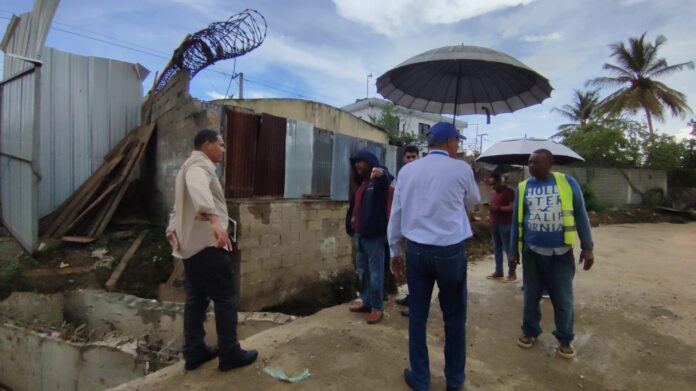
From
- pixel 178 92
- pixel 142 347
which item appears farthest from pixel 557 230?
pixel 178 92

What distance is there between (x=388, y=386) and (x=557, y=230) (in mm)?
1760

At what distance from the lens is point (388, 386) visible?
2.55 metres

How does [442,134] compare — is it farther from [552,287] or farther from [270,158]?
[270,158]

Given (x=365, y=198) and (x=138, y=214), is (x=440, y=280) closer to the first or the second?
(x=365, y=198)

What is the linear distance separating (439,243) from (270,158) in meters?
3.43

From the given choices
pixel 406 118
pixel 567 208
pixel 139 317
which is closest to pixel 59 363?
pixel 139 317

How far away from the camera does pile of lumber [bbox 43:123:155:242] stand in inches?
221

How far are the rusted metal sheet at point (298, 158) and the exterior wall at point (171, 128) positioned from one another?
1107mm

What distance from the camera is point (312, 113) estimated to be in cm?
1221

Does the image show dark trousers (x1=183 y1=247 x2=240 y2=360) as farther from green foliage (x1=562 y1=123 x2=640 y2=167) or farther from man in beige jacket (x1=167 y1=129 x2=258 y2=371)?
green foliage (x1=562 y1=123 x2=640 y2=167)

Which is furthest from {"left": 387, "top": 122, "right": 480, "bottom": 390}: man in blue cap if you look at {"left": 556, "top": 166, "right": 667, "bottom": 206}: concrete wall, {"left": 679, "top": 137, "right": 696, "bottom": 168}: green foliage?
{"left": 679, "top": 137, "right": 696, "bottom": 168}: green foliage

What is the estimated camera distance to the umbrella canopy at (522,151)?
17.4 feet

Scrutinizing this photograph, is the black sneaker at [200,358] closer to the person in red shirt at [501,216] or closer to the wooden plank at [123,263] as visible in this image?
the wooden plank at [123,263]

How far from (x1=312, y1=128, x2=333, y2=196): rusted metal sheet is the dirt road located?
2.32m
